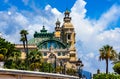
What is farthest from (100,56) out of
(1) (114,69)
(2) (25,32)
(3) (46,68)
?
(3) (46,68)

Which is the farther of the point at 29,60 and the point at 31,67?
the point at 29,60

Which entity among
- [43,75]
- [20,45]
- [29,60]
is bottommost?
[43,75]

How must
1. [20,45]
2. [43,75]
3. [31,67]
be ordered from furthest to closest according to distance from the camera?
[20,45]
[31,67]
[43,75]

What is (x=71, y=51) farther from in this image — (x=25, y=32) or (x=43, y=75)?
(x=43, y=75)

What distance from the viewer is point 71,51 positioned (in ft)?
644

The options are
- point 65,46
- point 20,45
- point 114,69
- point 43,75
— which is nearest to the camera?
point 43,75

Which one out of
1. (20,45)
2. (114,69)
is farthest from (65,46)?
(114,69)

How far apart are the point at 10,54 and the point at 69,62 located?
91.5 m

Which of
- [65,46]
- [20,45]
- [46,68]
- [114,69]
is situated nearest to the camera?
[114,69]

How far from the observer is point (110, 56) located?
105m

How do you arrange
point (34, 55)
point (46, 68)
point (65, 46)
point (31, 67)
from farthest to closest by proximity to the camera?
point (65, 46) < point (46, 68) < point (34, 55) < point (31, 67)

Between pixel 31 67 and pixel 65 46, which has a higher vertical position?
pixel 65 46

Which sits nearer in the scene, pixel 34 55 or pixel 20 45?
pixel 34 55

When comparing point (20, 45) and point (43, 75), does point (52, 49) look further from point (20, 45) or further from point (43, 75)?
point (43, 75)
